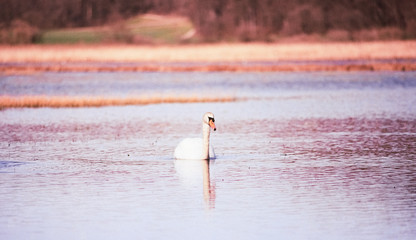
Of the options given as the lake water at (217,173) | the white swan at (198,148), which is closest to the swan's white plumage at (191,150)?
the white swan at (198,148)

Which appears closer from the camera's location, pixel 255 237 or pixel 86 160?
pixel 255 237

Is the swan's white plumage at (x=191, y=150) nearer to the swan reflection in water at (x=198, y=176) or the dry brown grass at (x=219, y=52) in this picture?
the swan reflection in water at (x=198, y=176)

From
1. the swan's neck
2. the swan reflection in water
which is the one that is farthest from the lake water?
the swan's neck

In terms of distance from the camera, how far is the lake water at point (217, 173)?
937 cm

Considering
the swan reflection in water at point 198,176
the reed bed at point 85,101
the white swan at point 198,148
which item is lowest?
the reed bed at point 85,101

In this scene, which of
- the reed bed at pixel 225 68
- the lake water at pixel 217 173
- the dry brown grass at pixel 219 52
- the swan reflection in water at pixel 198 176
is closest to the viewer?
the lake water at pixel 217 173

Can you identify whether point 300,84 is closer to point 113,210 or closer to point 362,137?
point 362,137

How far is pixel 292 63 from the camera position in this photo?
149 ft

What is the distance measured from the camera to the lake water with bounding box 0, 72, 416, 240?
9367 millimetres

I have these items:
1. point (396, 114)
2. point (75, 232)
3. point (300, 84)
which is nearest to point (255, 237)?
point (75, 232)

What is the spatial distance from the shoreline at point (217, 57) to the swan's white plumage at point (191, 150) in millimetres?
25660

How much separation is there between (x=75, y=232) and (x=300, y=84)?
84.5 ft

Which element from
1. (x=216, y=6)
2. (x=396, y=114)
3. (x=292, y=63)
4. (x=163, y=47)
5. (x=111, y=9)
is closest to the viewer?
(x=396, y=114)

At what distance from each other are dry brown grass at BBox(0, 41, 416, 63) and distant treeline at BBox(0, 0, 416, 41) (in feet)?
15.2
